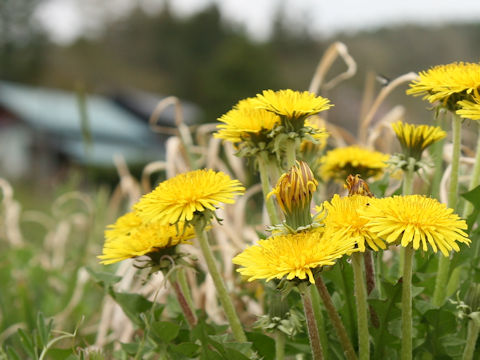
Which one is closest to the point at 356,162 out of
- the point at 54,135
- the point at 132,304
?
the point at 132,304

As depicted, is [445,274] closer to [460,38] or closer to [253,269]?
[253,269]

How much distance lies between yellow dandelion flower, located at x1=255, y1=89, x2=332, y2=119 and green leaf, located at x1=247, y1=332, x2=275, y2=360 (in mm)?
348

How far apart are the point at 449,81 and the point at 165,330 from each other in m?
0.52

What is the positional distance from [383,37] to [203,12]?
1282 centimetres

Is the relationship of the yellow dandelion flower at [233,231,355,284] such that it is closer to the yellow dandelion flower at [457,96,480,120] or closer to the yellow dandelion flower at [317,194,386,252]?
the yellow dandelion flower at [317,194,386,252]

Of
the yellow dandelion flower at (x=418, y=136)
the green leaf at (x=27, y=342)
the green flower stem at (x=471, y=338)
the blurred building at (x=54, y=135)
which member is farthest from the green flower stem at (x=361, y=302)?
the blurred building at (x=54, y=135)

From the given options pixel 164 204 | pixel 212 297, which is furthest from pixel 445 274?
pixel 212 297

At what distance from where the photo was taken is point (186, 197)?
681 millimetres

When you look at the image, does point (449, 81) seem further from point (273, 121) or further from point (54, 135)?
Answer: point (54, 135)

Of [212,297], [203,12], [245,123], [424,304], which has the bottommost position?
[212,297]

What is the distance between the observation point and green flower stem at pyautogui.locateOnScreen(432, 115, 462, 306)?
2.68 ft

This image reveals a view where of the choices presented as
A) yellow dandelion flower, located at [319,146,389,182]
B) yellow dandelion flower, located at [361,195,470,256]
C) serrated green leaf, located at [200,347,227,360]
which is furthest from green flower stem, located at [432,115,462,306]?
serrated green leaf, located at [200,347,227,360]

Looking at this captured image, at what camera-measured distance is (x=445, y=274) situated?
0.83 meters

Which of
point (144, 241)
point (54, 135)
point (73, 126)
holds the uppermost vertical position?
point (144, 241)
